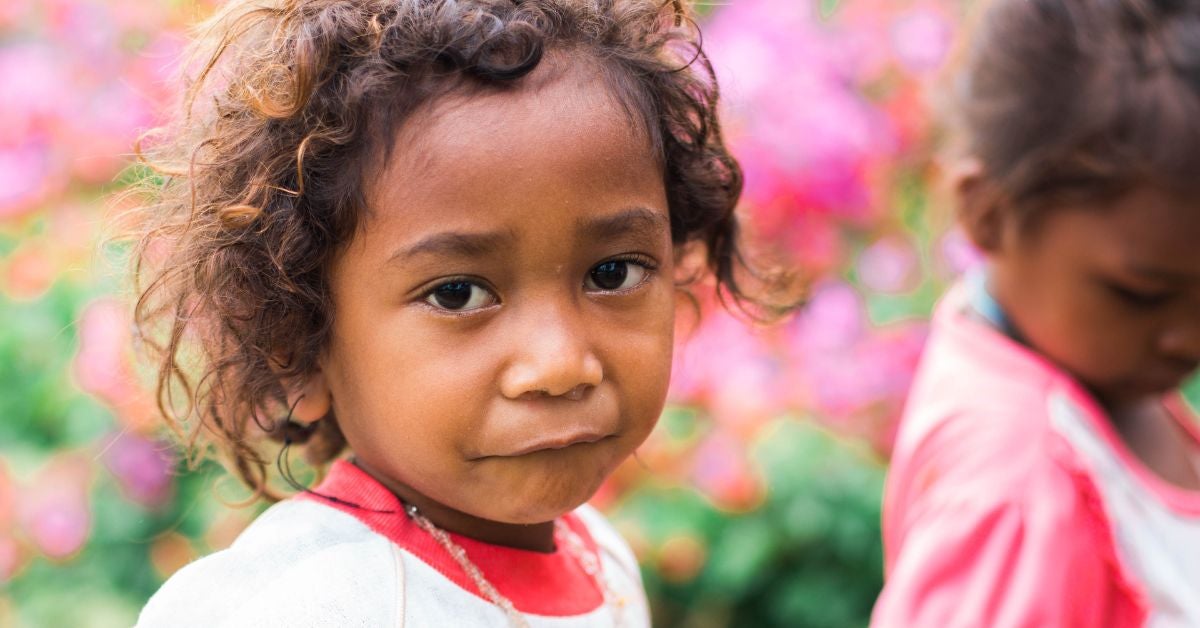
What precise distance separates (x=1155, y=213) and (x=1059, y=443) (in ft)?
1.35

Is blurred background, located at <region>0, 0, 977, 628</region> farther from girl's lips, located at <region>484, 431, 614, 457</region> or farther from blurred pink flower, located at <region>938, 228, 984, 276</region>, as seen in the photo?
girl's lips, located at <region>484, 431, 614, 457</region>

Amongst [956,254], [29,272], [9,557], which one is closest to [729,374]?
[956,254]

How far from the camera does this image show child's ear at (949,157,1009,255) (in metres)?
2.25

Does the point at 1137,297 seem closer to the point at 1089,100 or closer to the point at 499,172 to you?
the point at 1089,100

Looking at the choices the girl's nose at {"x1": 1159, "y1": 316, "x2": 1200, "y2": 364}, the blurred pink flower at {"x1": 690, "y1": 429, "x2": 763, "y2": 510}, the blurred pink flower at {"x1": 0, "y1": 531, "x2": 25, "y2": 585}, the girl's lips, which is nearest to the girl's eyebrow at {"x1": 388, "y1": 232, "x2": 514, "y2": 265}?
the girl's lips

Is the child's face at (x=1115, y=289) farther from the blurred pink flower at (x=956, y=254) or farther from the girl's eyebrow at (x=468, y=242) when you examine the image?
the blurred pink flower at (x=956, y=254)

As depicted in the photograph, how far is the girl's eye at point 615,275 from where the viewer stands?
61.3 inches

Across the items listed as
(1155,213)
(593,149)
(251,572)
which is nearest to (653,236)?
(593,149)

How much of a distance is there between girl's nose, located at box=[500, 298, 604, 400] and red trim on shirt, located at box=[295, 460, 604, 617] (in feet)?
0.84

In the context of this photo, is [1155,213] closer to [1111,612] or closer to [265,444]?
[1111,612]

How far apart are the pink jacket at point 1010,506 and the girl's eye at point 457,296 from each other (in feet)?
3.02

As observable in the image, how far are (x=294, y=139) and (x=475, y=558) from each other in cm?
58

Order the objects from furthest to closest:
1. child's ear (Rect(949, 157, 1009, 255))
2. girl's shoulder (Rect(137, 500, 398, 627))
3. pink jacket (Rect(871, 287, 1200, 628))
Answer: child's ear (Rect(949, 157, 1009, 255)) < pink jacket (Rect(871, 287, 1200, 628)) < girl's shoulder (Rect(137, 500, 398, 627))

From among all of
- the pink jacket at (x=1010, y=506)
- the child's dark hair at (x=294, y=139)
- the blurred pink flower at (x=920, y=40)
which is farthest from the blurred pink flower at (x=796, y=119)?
the child's dark hair at (x=294, y=139)
